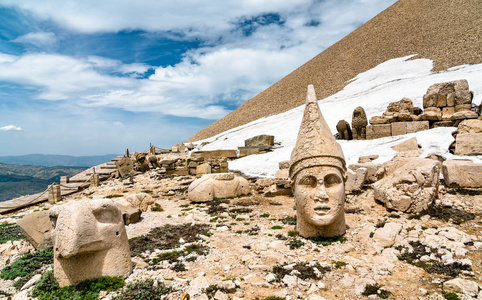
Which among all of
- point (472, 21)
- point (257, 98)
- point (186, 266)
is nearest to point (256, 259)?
point (186, 266)

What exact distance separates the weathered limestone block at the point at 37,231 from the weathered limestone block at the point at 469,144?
487 inches

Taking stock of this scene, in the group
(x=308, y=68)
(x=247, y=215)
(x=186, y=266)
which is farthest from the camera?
(x=308, y=68)

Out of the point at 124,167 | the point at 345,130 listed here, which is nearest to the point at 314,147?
the point at 345,130

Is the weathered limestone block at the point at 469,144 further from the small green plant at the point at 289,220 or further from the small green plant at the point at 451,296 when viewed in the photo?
the small green plant at the point at 451,296

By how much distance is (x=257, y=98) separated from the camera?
185 feet

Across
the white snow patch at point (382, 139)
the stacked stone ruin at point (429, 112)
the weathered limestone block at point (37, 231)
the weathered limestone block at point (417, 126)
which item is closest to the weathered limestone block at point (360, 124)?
the stacked stone ruin at point (429, 112)

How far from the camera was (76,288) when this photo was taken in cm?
388

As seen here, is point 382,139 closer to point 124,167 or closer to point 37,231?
point 37,231

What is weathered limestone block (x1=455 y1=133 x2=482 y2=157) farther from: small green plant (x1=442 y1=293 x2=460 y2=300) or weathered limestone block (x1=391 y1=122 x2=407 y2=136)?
small green plant (x1=442 y1=293 x2=460 y2=300)

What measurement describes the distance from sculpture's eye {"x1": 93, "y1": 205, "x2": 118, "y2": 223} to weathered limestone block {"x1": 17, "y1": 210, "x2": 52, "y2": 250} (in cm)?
287

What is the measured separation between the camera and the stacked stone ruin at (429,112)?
12734 mm

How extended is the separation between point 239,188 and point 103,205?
706 centimetres

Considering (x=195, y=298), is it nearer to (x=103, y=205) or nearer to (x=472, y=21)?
(x=103, y=205)

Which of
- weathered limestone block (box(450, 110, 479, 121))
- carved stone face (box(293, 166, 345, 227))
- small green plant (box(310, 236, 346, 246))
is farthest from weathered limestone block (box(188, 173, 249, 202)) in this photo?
weathered limestone block (box(450, 110, 479, 121))
